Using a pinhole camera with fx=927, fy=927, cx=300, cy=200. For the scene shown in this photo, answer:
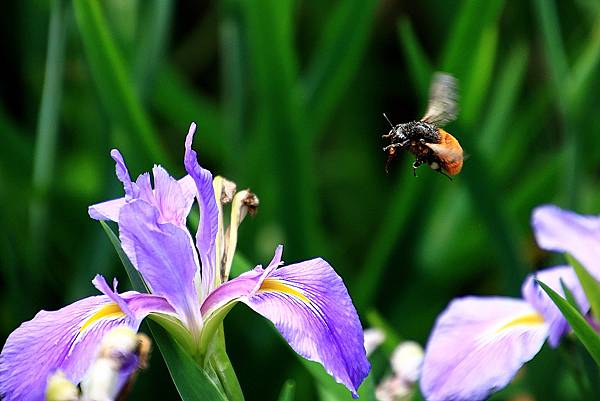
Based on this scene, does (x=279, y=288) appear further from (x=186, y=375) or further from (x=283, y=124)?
(x=283, y=124)

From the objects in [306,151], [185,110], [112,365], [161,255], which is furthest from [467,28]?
[112,365]

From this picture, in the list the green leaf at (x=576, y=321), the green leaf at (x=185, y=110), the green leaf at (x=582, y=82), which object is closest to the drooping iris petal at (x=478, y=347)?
the green leaf at (x=576, y=321)

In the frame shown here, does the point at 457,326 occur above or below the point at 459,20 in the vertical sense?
below

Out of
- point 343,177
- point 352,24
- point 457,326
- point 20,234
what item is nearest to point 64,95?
point 20,234

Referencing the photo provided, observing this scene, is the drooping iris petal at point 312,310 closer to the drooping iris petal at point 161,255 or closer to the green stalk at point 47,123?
the drooping iris petal at point 161,255

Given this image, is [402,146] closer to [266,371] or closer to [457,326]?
[457,326]

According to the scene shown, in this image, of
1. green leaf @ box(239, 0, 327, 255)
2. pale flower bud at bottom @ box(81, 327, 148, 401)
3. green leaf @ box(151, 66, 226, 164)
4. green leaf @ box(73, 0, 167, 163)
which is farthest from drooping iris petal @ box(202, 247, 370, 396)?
green leaf @ box(151, 66, 226, 164)
